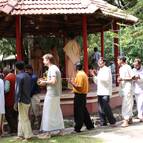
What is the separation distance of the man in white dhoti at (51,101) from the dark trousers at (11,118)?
50.6 inches

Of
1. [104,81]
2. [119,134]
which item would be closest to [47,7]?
[104,81]

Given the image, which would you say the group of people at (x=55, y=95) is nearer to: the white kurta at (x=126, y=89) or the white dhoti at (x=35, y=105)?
the white kurta at (x=126, y=89)

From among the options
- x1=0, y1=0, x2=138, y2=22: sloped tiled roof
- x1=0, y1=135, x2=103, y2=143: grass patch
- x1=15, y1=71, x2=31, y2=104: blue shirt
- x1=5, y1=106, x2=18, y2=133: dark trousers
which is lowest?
→ x1=0, y1=135, x2=103, y2=143: grass patch

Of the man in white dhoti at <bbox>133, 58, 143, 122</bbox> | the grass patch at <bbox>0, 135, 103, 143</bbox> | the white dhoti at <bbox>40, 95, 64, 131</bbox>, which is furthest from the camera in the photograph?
the man in white dhoti at <bbox>133, 58, 143, 122</bbox>

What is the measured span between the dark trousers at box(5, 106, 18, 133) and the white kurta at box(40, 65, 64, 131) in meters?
1.30

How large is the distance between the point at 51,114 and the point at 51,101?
13.3 inches

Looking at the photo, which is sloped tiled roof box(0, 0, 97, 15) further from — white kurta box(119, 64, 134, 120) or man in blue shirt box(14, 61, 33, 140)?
man in blue shirt box(14, 61, 33, 140)

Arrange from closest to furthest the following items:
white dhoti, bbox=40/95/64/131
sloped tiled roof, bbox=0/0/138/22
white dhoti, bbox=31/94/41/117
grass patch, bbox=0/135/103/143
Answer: grass patch, bbox=0/135/103/143, white dhoti, bbox=40/95/64/131, white dhoti, bbox=31/94/41/117, sloped tiled roof, bbox=0/0/138/22

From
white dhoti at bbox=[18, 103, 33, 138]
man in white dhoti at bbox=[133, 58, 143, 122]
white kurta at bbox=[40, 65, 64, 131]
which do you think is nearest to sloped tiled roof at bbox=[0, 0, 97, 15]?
man in white dhoti at bbox=[133, 58, 143, 122]

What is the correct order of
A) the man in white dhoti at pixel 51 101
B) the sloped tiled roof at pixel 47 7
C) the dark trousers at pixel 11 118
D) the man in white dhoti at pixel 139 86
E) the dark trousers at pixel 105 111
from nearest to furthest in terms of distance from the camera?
the man in white dhoti at pixel 51 101, the dark trousers at pixel 11 118, the dark trousers at pixel 105 111, the man in white dhoti at pixel 139 86, the sloped tiled roof at pixel 47 7

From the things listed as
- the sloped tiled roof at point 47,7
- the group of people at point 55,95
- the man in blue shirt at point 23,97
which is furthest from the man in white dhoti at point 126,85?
the man in blue shirt at point 23,97

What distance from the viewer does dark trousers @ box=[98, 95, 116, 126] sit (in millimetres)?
12672

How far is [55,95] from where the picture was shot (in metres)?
11.4

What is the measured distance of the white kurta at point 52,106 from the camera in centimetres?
1129
